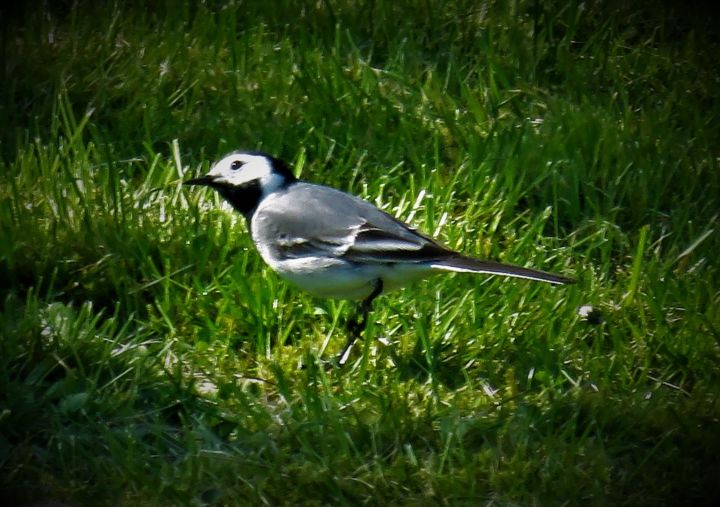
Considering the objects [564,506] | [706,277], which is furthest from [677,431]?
[706,277]

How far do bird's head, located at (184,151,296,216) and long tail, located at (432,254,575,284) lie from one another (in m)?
0.94

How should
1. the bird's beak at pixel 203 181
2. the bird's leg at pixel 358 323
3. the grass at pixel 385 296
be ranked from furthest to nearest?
the bird's beak at pixel 203 181 < the bird's leg at pixel 358 323 < the grass at pixel 385 296

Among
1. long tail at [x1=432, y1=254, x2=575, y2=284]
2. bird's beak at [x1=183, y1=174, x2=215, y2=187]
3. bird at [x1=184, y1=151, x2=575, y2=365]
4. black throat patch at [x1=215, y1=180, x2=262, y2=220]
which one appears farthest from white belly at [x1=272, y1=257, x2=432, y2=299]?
bird's beak at [x1=183, y1=174, x2=215, y2=187]

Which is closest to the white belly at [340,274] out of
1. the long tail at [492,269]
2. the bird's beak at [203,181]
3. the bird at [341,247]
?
the bird at [341,247]

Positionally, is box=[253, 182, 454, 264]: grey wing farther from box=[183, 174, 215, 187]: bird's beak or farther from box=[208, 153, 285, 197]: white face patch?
box=[183, 174, 215, 187]: bird's beak

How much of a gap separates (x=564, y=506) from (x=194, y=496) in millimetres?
1260

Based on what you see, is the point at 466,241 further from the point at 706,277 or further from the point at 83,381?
the point at 83,381

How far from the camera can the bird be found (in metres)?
4.73

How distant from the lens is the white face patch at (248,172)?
5.23 metres

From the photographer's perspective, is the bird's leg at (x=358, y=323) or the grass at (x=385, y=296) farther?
the bird's leg at (x=358, y=323)

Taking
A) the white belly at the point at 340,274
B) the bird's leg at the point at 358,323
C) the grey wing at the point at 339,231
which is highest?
the grey wing at the point at 339,231

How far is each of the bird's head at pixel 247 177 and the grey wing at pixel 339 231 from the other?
12 cm

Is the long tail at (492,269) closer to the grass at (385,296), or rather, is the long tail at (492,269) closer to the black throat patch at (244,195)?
the grass at (385,296)

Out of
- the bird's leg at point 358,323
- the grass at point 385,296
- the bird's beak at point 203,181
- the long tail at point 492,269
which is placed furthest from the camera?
the bird's beak at point 203,181
